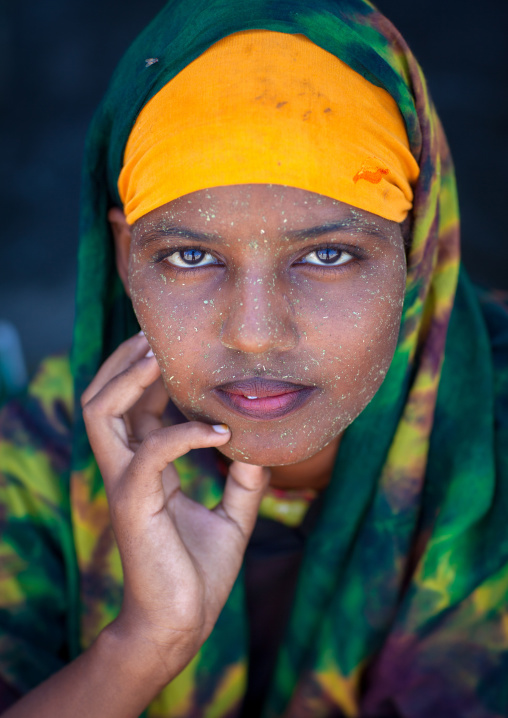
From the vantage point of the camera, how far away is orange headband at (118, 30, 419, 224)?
90 centimetres

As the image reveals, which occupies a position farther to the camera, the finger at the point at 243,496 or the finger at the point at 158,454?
the finger at the point at 243,496

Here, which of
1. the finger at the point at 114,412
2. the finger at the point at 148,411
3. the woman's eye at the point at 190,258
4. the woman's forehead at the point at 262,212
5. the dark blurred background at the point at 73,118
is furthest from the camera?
the dark blurred background at the point at 73,118

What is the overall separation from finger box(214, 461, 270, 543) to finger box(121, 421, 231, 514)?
7.1 inches

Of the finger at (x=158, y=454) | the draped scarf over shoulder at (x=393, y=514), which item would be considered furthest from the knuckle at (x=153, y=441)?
the draped scarf over shoulder at (x=393, y=514)

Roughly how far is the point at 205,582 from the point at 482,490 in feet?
1.91

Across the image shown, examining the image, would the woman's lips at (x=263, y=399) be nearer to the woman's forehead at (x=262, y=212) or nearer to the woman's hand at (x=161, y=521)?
the woman's hand at (x=161, y=521)

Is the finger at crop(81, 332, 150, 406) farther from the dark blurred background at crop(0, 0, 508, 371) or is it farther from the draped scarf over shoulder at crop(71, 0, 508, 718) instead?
the dark blurred background at crop(0, 0, 508, 371)

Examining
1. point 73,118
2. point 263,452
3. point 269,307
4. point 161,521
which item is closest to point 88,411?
point 161,521

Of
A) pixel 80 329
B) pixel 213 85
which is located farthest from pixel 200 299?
pixel 80 329

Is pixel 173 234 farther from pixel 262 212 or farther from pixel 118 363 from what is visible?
pixel 118 363

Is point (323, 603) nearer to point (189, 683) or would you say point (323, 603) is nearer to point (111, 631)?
point (189, 683)

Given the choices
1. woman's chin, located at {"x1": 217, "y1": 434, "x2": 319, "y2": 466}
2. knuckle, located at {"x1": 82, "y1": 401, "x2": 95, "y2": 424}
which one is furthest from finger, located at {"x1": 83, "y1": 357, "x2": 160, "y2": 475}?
woman's chin, located at {"x1": 217, "y1": 434, "x2": 319, "y2": 466}

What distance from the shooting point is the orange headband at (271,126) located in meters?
0.90

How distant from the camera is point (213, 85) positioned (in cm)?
92
